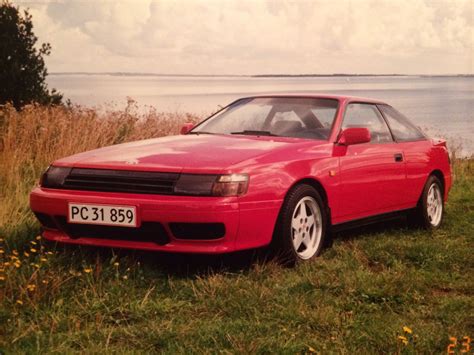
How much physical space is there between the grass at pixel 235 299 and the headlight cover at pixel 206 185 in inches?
22.8

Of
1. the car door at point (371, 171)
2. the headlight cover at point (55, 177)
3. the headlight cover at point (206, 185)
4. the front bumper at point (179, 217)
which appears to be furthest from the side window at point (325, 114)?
the headlight cover at point (55, 177)

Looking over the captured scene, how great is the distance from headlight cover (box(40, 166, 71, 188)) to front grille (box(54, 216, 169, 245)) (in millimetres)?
262

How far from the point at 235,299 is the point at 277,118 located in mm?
2426

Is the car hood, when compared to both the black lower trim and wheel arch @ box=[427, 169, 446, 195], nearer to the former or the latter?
the black lower trim

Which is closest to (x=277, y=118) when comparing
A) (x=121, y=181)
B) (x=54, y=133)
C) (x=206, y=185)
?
(x=206, y=185)

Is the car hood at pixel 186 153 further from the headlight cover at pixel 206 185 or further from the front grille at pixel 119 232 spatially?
the front grille at pixel 119 232

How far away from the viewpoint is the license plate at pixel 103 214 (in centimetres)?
519

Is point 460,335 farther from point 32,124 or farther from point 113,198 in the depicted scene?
point 32,124

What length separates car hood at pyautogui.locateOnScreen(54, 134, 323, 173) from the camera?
17.4 ft

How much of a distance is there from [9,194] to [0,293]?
3855 millimetres

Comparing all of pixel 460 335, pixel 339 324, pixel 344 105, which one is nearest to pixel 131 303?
pixel 339 324

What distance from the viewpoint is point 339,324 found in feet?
13.8

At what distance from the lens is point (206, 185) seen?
203 inches

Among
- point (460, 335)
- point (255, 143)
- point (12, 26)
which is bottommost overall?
point (460, 335)
